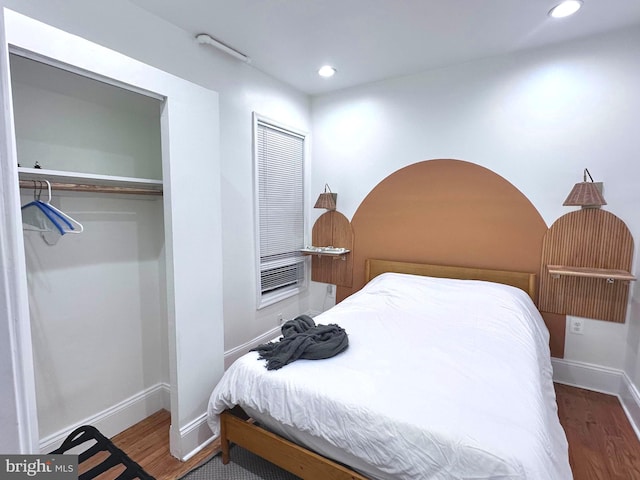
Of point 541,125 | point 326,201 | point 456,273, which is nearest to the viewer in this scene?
point 541,125

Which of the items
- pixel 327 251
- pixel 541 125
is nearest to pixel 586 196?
pixel 541 125

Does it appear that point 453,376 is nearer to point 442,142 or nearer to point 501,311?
point 501,311

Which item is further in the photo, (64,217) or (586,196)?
(586,196)

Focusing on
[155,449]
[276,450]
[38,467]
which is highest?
[38,467]

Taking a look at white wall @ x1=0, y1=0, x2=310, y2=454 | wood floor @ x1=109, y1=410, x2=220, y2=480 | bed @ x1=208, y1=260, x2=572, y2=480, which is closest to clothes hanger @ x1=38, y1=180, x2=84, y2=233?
white wall @ x1=0, y1=0, x2=310, y2=454

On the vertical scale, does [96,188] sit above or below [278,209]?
above

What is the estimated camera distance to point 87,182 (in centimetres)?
179

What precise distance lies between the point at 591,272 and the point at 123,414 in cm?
337

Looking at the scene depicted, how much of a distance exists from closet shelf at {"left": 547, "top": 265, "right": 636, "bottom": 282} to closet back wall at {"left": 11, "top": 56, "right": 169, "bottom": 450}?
2886 mm

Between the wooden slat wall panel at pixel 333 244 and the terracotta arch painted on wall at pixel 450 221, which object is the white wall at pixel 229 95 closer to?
the wooden slat wall panel at pixel 333 244

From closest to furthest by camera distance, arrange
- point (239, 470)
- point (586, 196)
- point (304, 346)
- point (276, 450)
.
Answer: point (276, 450), point (304, 346), point (239, 470), point (586, 196)

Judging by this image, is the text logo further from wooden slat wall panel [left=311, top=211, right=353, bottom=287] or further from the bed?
wooden slat wall panel [left=311, top=211, right=353, bottom=287]

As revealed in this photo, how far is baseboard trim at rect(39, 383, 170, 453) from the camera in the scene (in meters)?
1.83

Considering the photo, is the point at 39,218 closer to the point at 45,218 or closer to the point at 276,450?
the point at 45,218
